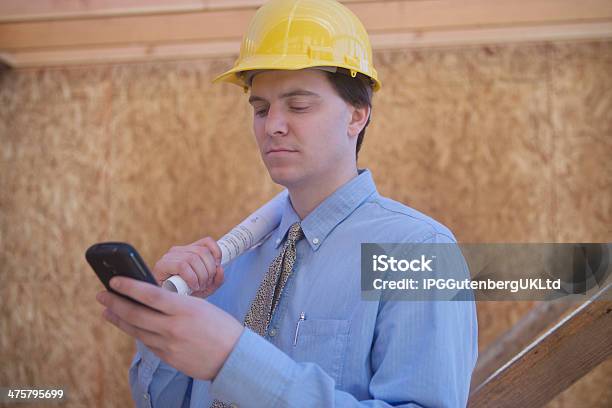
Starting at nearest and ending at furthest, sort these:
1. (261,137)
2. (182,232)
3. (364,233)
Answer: (364,233)
(261,137)
(182,232)

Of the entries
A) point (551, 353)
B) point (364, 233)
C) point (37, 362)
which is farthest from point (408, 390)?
point (37, 362)

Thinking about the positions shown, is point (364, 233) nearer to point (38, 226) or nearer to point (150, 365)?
point (150, 365)

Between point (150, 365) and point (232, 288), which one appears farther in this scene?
point (232, 288)

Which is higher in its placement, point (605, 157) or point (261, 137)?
point (261, 137)

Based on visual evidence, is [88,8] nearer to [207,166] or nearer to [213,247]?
[207,166]

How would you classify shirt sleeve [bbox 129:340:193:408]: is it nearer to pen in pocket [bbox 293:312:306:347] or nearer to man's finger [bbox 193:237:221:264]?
man's finger [bbox 193:237:221:264]

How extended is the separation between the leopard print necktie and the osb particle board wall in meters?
2.64

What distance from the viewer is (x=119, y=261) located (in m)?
1.14

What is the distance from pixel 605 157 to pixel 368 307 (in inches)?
123

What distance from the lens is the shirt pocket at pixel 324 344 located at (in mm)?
1408

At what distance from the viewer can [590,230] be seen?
4.07 metres

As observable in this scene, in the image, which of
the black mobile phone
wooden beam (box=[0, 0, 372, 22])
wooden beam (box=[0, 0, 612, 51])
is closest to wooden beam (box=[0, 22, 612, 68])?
wooden beam (box=[0, 0, 612, 51])

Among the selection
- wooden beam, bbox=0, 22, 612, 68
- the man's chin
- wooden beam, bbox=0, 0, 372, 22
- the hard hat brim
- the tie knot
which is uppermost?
wooden beam, bbox=0, 0, 372, 22

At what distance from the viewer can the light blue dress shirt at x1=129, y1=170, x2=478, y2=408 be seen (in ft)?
3.89
